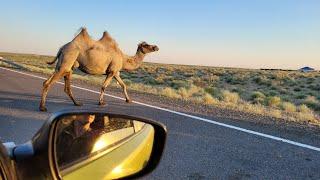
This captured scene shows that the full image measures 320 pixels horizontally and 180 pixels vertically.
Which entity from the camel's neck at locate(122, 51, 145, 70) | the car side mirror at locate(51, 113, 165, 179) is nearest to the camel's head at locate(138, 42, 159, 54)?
the camel's neck at locate(122, 51, 145, 70)

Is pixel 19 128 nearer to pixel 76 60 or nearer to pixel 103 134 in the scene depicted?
pixel 76 60

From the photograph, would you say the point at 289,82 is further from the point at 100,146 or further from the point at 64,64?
the point at 100,146

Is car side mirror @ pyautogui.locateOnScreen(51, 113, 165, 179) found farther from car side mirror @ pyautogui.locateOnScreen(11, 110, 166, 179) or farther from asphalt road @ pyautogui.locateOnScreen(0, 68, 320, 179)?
asphalt road @ pyautogui.locateOnScreen(0, 68, 320, 179)

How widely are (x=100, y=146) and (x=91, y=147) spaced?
0.09 metres

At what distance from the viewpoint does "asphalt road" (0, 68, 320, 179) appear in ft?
21.5

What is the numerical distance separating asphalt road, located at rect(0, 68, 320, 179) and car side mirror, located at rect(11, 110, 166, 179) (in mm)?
3190

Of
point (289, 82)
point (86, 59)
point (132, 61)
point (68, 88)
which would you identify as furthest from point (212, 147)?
point (289, 82)

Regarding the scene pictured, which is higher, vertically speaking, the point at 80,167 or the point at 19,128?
the point at 80,167

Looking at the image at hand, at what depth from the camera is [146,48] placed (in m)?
15.3

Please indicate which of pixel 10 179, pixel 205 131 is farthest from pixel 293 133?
pixel 10 179

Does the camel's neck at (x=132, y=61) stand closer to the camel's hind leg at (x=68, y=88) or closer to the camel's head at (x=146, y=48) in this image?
the camel's head at (x=146, y=48)

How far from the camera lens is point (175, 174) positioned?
20.5ft

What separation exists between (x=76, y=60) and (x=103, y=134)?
33.3 feet

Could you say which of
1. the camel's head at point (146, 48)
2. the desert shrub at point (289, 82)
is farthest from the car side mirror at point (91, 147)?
the desert shrub at point (289, 82)
